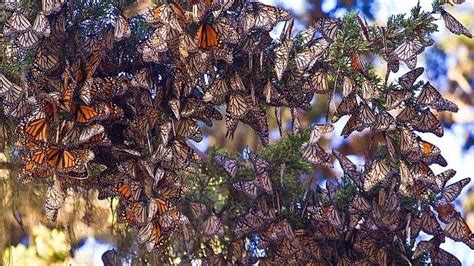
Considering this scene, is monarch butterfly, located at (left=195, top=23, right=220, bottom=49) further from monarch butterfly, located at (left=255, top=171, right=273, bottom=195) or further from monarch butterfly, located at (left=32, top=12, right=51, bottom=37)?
monarch butterfly, located at (left=255, top=171, right=273, bottom=195)

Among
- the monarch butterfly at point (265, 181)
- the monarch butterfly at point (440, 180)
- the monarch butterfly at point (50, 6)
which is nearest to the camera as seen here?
the monarch butterfly at point (50, 6)

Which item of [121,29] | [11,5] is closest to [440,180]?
[121,29]

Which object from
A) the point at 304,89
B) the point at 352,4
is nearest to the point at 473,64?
the point at 352,4

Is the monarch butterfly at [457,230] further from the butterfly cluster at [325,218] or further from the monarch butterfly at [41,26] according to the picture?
the monarch butterfly at [41,26]

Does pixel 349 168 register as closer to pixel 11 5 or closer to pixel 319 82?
pixel 319 82

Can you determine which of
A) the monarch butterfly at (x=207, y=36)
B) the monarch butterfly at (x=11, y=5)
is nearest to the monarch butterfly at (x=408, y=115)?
the monarch butterfly at (x=207, y=36)
